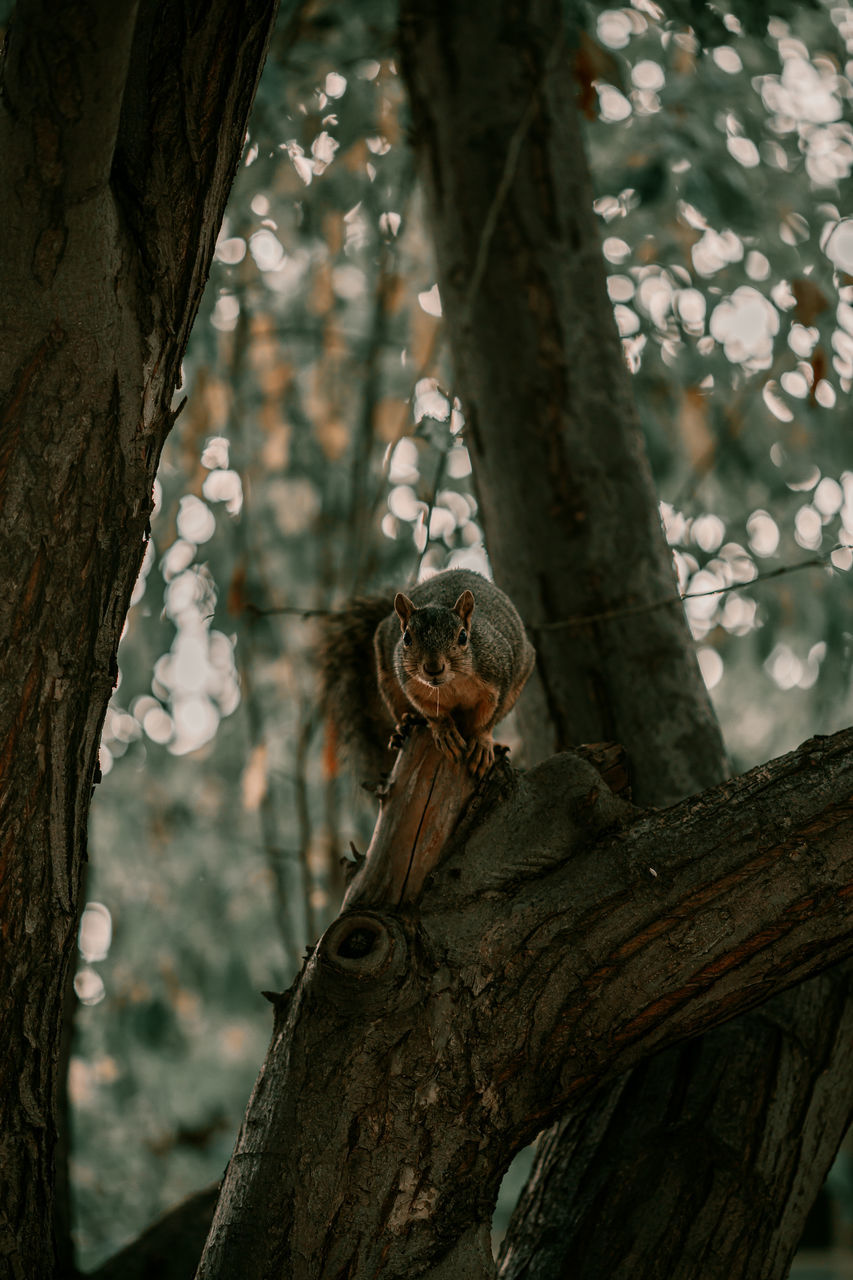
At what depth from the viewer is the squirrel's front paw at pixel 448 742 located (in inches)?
71.7

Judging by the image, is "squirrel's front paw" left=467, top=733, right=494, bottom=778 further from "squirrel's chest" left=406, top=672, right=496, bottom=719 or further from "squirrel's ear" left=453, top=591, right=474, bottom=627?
"squirrel's ear" left=453, top=591, right=474, bottom=627

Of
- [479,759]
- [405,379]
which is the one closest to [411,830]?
[479,759]

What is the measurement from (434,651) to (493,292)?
0.92m

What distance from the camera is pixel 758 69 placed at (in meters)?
3.17

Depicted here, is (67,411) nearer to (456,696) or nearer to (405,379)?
(456,696)

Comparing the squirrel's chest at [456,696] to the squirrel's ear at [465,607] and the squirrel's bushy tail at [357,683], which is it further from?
the squirrel's bushy tail at [357,683]

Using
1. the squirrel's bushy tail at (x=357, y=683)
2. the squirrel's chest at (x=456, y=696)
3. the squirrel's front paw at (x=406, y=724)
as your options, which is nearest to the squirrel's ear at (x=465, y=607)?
the squirrel's chest at (x=456, y=696)

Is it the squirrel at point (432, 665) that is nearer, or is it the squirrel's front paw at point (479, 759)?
the squirrel's front paw at point (479, 759)

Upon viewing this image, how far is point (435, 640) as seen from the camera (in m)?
2.21

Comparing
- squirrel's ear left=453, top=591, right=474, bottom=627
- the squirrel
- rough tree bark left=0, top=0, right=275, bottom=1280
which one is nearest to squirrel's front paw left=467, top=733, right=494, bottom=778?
the squirrel

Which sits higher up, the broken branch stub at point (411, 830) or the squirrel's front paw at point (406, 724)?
the squirrel's front paw at point (406, 724)

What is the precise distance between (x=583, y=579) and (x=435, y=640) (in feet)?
1.30

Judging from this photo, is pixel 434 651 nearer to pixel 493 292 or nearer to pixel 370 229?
pixel 493 292

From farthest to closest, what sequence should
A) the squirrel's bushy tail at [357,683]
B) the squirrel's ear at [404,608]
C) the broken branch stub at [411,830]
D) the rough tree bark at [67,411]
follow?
the squirrel's bushy tail at [357,683], the squirrel's ear at [404,608], the broken branch stub at [411,830], the rough tree bark at [67,411]
